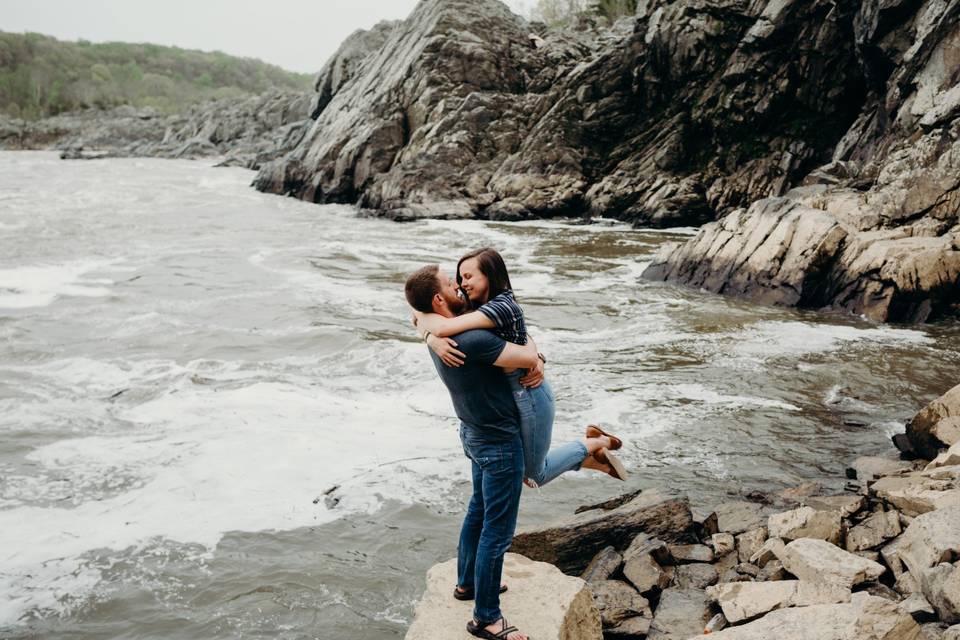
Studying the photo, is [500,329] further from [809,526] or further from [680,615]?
[809,526]

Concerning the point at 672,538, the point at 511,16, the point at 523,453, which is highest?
the point at 511,16

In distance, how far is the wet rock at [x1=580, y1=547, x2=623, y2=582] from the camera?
16.8ft

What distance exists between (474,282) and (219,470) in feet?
15.0

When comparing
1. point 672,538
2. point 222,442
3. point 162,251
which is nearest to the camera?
point 672,538

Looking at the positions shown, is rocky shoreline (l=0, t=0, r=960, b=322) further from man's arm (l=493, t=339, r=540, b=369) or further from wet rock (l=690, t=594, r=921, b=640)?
man's arm (l=493, t=339, r=540, b=369)

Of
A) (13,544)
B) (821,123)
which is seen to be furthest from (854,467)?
(821,123)

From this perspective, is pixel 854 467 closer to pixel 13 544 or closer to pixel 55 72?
pixel 13 544

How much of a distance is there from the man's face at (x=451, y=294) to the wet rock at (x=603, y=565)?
2.25 m

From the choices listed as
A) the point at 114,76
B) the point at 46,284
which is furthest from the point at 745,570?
the point at 114,76

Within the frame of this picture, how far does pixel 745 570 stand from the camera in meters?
4.87

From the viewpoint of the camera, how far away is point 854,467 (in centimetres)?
705

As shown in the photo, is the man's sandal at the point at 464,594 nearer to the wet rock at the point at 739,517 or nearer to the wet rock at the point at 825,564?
the wet rock at the point at 825,564

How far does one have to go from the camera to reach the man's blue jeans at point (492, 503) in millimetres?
3945

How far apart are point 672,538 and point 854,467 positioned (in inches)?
103
